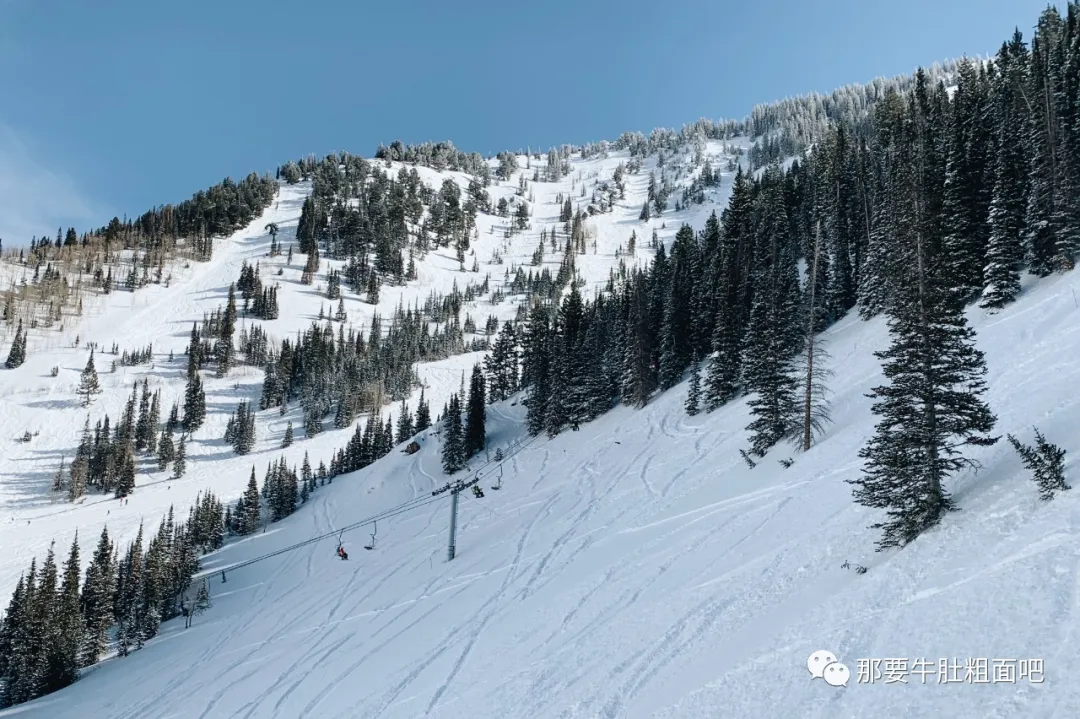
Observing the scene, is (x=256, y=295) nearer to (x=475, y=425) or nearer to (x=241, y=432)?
(x=241, y=432)

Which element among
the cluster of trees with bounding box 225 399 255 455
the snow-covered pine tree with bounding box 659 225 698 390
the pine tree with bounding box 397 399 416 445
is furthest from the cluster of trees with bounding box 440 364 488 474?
the cluster of trees with bounding box 225 399 255 455

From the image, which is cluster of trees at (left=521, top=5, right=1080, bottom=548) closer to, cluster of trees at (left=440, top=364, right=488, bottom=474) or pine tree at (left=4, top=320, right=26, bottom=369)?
cluster of trees at (left=440, top=364, right=488, bottom=474)

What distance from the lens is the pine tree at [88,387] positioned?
381 feet

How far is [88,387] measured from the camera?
4636 inches

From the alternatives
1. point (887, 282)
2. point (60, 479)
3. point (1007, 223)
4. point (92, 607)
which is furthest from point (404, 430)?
point (887, 282)

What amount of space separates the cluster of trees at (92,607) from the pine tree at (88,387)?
63327 mm

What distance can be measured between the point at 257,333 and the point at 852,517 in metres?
152

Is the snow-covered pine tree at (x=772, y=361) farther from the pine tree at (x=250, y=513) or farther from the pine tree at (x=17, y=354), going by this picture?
the pine tree at (x=17, y=354)

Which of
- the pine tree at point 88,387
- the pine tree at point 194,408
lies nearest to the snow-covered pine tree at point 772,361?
the pine tree at point 194,408

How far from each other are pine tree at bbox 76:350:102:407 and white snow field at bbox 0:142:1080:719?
9606 cm

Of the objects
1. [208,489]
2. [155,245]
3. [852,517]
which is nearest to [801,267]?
[852,517]

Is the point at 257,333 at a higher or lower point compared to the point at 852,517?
higher

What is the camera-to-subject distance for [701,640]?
40.1 feet

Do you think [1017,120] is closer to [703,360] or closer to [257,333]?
[703,360]
